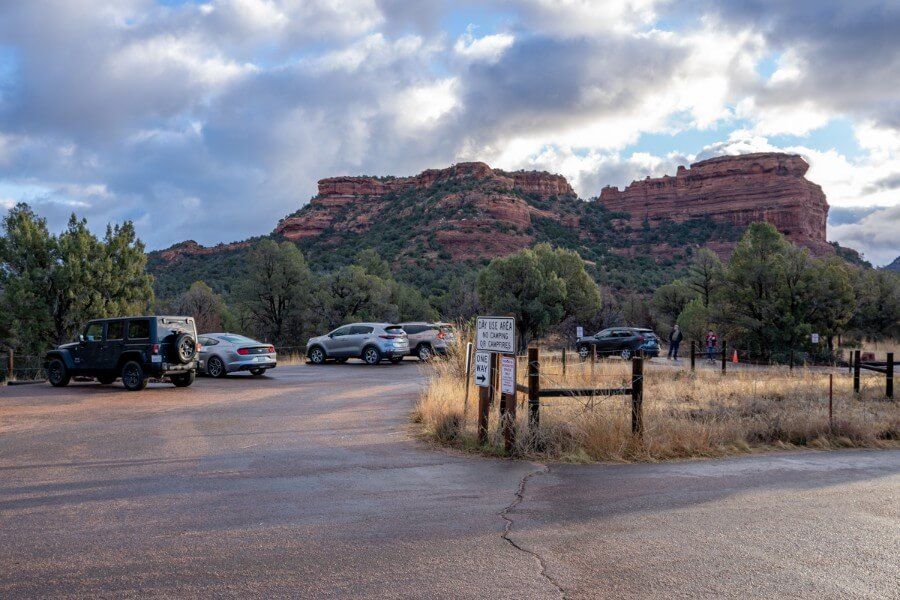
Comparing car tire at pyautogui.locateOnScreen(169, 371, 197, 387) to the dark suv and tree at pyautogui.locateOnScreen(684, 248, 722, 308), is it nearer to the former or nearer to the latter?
the dark suv

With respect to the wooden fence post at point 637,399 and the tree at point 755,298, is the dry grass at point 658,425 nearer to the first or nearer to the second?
the wooden fence post at point 637,399

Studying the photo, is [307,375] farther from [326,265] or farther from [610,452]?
[326,265]

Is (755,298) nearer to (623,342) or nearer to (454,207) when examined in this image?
(623,342)

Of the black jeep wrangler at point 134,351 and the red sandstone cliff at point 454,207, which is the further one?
the red sandstone cliff at point 454,207

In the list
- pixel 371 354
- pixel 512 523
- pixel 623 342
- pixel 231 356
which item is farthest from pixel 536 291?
pixel 512 523

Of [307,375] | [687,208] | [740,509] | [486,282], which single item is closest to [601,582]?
[740,509]

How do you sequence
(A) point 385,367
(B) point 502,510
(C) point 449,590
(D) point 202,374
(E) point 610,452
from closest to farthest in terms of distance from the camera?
1. (C) point 449,590
2. (B) point 502,510
3. (E) point 610,452
4. (D) point 202,374
5. (A) point 385,367

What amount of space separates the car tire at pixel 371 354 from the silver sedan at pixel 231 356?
5.57 metres

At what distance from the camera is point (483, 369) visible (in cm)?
957

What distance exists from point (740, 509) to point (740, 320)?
26749 mm

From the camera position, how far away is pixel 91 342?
59.4ft

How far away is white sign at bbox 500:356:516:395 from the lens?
29.7 ft

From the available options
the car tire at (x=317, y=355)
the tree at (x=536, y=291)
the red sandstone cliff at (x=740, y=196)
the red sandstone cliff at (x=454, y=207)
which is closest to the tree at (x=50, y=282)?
the car tire at (x=317, y=355)

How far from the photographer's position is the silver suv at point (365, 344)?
2698cm
